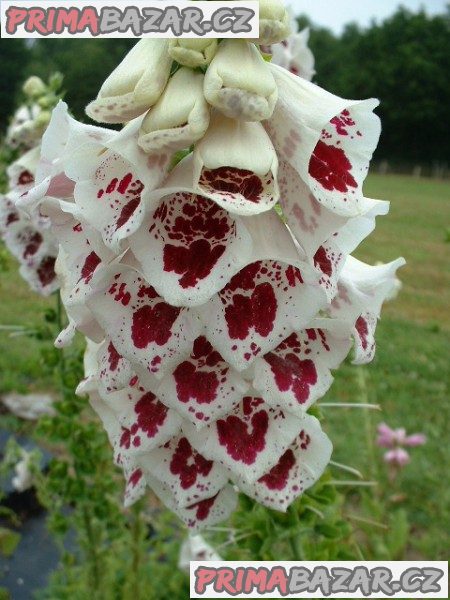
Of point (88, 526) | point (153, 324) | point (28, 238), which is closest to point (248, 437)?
point (153, 324)

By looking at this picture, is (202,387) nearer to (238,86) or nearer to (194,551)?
(238,86)

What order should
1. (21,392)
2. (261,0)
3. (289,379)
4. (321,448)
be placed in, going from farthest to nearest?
(21,392) < (321,448) < (289,379) < (261,0)

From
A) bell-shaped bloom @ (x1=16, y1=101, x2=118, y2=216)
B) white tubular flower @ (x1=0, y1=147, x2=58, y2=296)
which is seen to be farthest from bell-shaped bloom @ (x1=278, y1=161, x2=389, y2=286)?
white tubular flower @ (x1=0, y1=147, x2=58, y2=296)

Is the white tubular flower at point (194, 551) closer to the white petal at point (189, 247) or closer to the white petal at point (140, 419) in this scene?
the white petal at point (140, 419)

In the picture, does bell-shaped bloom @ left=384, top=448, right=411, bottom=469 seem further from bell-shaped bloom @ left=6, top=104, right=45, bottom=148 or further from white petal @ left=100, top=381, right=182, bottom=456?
white petal @ left=100, top=381, right=182, bottom=456

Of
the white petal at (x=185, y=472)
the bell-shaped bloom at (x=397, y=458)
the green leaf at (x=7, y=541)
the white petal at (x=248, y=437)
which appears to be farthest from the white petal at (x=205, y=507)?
the bell-shaped bloom at (x=397, y=458)

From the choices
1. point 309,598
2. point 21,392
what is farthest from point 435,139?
point 309,598

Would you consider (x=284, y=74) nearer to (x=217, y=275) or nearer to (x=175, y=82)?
(x=175, y=82)
